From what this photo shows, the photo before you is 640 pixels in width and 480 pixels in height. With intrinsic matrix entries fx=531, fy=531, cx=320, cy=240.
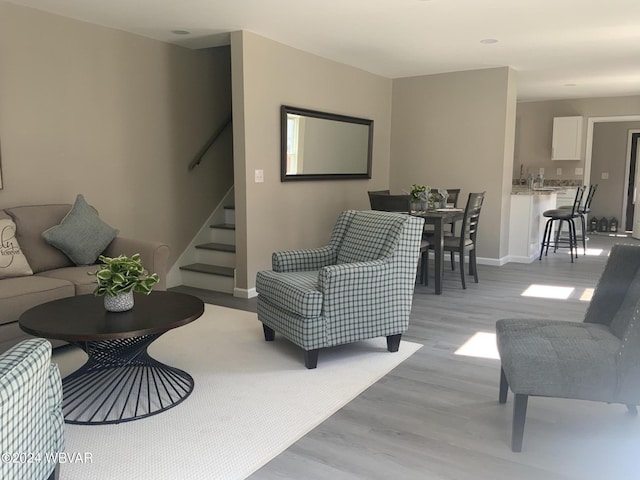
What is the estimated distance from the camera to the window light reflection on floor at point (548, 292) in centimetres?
505

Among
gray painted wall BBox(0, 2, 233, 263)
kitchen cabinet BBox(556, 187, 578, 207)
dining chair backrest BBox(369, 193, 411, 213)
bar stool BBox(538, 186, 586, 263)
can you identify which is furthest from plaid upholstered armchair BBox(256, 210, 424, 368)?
kitchen cabinet BBox(556, 187, 578, 207)

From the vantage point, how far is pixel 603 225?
9961mm

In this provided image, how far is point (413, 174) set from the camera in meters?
7.18

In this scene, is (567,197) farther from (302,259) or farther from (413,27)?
(302,259)

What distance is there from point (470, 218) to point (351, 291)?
268cm

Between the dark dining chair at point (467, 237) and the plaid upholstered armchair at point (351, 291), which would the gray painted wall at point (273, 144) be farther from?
the dark dining chair at point (467, 237)

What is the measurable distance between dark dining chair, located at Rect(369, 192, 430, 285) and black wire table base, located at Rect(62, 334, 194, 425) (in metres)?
2.92

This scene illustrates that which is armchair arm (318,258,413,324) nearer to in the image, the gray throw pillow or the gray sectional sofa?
the gray sectional sofa

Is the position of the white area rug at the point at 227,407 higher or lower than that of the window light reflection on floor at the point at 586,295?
lower

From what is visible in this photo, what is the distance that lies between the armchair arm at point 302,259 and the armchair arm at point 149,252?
0.83 m

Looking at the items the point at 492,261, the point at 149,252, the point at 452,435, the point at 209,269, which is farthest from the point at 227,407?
the point at 492,261

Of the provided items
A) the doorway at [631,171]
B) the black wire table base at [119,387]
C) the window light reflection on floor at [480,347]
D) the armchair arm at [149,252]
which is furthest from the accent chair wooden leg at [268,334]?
the doorway at [631,171]

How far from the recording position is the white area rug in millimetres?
2158

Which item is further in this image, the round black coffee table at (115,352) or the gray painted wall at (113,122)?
the gray painted wall at (113,122)
